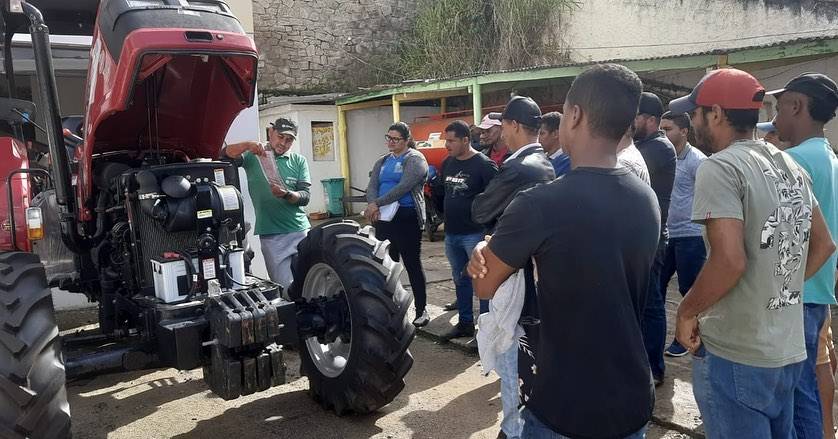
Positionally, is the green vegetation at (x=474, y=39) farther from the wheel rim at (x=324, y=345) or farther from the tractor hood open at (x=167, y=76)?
the tractor hood open at (x=167, y=76)

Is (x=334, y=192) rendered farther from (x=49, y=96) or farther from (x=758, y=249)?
(x=758, y=249)

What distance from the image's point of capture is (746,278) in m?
2.30

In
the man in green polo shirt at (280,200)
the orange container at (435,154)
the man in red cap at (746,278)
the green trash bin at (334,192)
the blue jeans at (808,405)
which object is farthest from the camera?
the green trash bin at (334,192)

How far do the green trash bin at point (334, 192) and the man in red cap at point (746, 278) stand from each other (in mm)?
13241

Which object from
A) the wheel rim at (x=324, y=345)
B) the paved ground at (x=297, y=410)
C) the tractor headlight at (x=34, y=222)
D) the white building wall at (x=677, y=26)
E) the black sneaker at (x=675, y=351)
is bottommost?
the paved ground at (x=297, y=410)

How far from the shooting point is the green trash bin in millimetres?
15469

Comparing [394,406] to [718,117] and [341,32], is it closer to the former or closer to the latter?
[718,117]

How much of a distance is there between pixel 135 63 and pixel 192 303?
123 cm

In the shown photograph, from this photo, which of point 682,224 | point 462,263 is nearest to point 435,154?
point 462,263

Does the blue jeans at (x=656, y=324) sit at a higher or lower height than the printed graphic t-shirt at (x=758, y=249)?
lower

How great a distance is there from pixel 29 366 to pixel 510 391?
2220 mm

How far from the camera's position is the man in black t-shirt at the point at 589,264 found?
1.87 m

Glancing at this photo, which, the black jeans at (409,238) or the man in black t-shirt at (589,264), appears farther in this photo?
the black jeans at (409,238)

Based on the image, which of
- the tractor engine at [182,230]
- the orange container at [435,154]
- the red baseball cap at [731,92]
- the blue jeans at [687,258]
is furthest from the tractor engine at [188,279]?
the orange container at [435,154]
